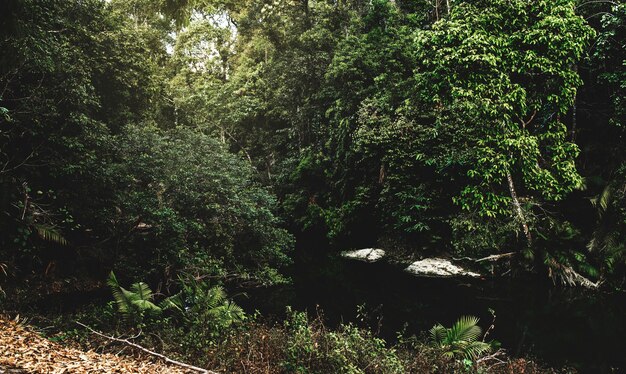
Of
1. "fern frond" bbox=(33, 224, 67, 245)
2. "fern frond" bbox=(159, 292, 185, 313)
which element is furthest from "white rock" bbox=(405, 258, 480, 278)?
"fern frond" bbox=(33, 224, 67, 245)

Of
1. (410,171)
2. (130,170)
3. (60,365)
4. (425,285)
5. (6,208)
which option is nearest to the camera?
(60,365)

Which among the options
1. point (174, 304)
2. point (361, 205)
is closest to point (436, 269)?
point (361, 205)

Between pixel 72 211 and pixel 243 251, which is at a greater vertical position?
pixel 72 211

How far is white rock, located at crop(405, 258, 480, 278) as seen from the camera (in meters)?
16.2

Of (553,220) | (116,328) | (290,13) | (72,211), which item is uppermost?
(290,13)

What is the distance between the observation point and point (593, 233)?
46.3 feet

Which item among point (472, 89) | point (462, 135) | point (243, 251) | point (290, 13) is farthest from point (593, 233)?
point (290, 13)

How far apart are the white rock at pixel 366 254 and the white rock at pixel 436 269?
220 centimetres

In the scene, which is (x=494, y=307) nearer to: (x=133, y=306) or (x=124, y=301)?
(x=133, y=306)

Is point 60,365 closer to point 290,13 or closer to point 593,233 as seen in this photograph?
point 593,233

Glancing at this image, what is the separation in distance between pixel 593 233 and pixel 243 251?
12.9 meters

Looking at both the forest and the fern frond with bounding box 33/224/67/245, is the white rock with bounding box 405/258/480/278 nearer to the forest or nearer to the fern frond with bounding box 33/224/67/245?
the forest

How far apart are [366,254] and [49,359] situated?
52.7 ft

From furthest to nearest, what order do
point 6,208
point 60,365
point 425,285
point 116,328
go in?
point 425,285 < point 6,208 < point 116,328 < point 60,365
